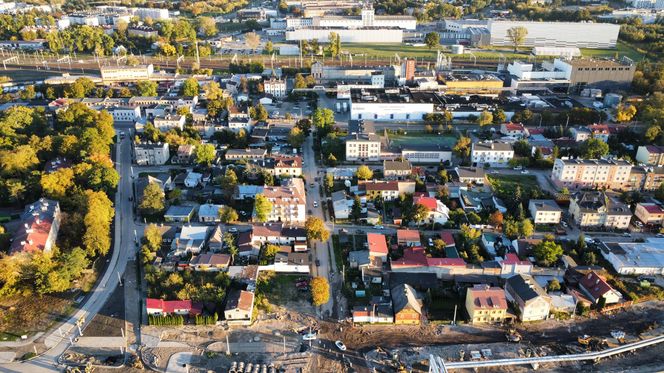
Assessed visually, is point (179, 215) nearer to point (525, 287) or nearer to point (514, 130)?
point (525, 287)

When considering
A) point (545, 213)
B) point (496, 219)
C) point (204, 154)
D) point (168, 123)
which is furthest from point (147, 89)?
point (545, 213)

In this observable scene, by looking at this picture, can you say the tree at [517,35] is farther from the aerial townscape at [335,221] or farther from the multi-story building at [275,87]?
the multi-story building at [275,87]

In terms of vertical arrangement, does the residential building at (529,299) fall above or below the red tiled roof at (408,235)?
below

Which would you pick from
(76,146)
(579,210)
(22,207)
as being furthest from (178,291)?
(579,210)

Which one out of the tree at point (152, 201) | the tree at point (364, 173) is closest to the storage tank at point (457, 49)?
the tree at point (364, 173)

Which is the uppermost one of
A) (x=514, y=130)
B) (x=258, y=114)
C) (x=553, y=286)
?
(x=258, y=114)

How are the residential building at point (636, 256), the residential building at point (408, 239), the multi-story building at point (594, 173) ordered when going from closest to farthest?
the residential building at point (636, 256), the residential building at point (408, 239), the multi-story building at point (594, 173)
